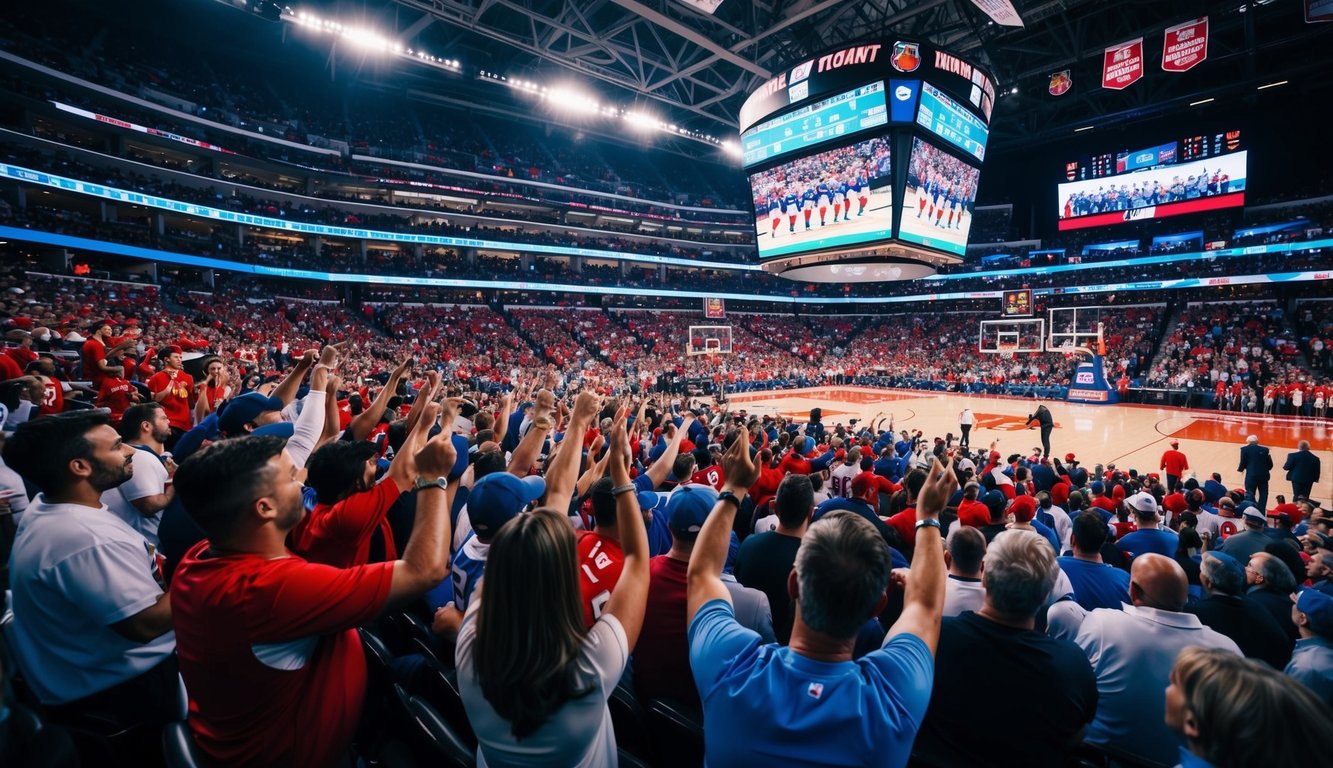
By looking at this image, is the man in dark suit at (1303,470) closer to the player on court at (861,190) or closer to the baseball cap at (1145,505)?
the baseball cap at (1145,505)

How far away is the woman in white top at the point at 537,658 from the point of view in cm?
136

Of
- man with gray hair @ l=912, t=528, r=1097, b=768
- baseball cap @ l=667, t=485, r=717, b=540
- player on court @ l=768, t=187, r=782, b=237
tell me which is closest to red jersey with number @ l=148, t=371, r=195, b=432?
baseball cap @ l=667, t=485, r=717, b=540

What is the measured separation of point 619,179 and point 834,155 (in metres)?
34.1

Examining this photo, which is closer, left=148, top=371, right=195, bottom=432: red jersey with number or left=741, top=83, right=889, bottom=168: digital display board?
left=148, top=371, right=195, bottom=432: red jersey with number

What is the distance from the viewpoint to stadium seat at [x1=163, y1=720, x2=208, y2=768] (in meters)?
1.63

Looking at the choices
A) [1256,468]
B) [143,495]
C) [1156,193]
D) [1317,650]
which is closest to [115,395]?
[143,495]

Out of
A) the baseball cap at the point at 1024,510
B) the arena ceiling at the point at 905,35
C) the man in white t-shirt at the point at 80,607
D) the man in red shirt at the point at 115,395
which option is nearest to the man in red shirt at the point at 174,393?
the man in red shirt at the point at 115,395

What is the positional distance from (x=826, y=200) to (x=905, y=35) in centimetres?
953

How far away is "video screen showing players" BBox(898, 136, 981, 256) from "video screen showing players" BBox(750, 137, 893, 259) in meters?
0.69

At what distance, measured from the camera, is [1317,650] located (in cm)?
265

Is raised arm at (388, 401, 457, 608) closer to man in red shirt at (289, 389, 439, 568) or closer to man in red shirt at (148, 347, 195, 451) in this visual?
man in red shirt at (289, 389, 439, 568)

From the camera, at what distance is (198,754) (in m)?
1.69

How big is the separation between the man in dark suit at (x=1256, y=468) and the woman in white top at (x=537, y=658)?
549 inches

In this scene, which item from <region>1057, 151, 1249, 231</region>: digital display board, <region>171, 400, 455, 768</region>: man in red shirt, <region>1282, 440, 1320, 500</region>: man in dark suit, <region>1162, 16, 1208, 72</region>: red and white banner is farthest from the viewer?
<region>1057, 151, 1249, 231</region>: digital display board
